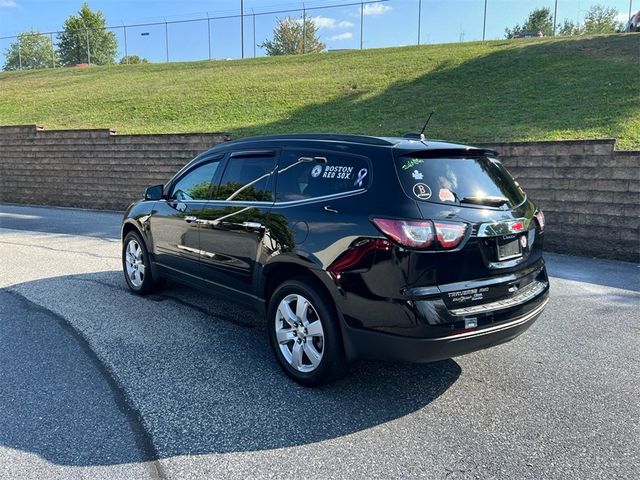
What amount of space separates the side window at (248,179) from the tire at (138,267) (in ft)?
5.47

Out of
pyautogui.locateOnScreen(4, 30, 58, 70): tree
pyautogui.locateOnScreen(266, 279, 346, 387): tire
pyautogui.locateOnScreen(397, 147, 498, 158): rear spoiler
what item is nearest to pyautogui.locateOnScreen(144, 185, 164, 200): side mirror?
pyautogui.locateOnScreen(266, 279, 346, 387): tire

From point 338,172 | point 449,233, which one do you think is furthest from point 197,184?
point 449,233

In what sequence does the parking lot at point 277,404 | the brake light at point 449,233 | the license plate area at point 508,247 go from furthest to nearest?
1. the license plate area at point 508,247
2. the brake light at point 449,233
3. the parking lot at point 277,404

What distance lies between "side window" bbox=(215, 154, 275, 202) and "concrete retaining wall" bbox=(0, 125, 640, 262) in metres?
5.68

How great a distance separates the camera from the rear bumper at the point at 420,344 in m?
3.13

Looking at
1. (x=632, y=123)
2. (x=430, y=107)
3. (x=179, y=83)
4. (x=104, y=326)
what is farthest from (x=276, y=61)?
(x=104, y=326)

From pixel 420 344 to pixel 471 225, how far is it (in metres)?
0.83

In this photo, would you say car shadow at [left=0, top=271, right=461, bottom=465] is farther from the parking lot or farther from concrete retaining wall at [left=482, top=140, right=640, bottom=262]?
concrete retaining wall at [left=482, top=140, right=640, bottom=262]

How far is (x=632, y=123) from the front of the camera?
988 cm

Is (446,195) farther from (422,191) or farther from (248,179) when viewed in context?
(248,179)

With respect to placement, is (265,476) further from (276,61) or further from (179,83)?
(276,61)

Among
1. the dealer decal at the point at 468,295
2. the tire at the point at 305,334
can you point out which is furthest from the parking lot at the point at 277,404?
the dealer decal at the point at 468,295

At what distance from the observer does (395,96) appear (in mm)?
15758

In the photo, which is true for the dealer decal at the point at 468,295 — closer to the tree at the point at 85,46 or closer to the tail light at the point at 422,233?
the tail light at the point at 422,233
